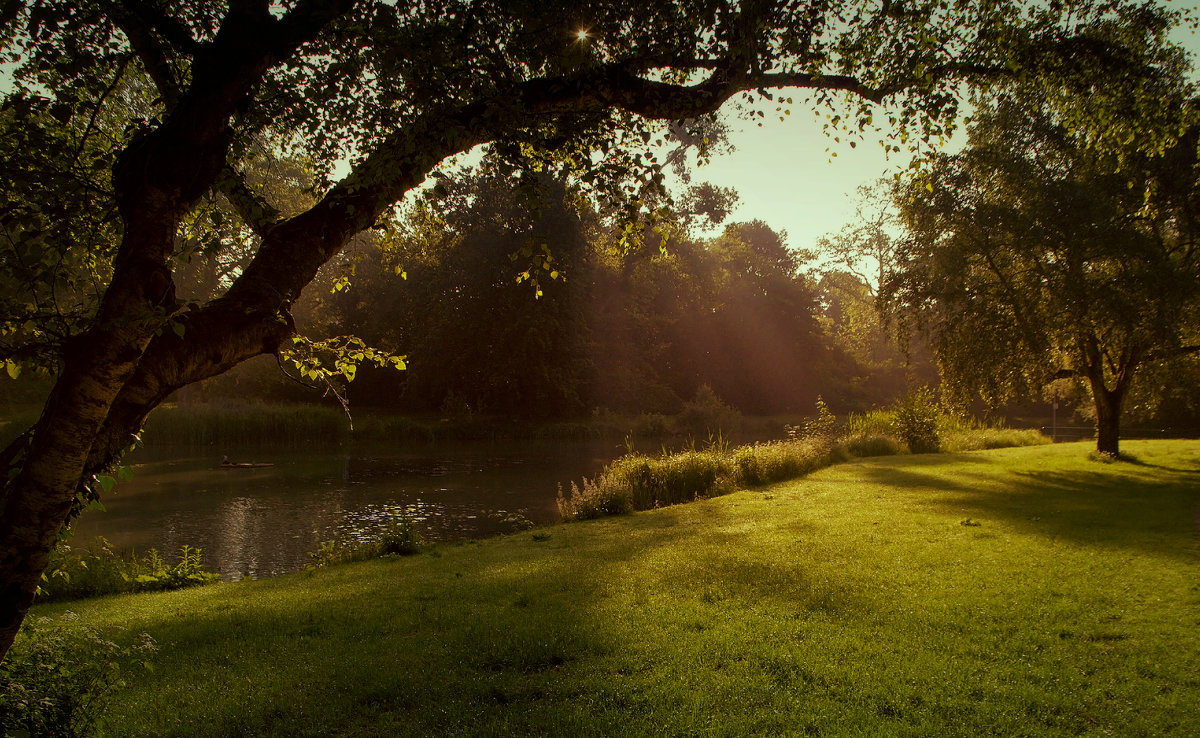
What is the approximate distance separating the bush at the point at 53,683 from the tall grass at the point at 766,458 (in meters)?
10.2

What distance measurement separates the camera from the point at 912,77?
5418mm

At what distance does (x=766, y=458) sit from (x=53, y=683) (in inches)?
630

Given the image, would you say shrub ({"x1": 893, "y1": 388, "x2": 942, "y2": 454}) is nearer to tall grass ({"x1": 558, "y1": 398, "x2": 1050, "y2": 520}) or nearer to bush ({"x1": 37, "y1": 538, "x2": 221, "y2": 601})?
tall grass ({"x1": 558, "y1": 398, "x2": 1050, "y2": 520})

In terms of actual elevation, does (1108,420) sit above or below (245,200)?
below

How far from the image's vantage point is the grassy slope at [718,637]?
4.23m

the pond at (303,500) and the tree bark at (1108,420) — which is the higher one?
the tree bark at (1108,420)

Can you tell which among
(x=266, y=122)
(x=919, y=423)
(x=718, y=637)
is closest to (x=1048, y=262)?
(x=919, y=423)

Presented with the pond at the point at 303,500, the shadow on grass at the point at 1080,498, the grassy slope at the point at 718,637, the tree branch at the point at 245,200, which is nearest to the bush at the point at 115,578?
the pond at the point at 303,500

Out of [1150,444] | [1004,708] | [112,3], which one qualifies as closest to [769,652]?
[1004,708]

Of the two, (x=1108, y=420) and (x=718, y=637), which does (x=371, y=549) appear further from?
(x=1108, y=420)

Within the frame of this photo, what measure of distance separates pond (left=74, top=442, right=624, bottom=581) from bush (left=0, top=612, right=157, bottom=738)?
23.0 feet

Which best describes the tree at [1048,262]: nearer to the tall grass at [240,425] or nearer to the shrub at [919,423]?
the shrub at [919,423]

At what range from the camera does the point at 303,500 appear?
55.3 feet

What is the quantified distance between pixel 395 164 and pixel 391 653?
13.1 feet
